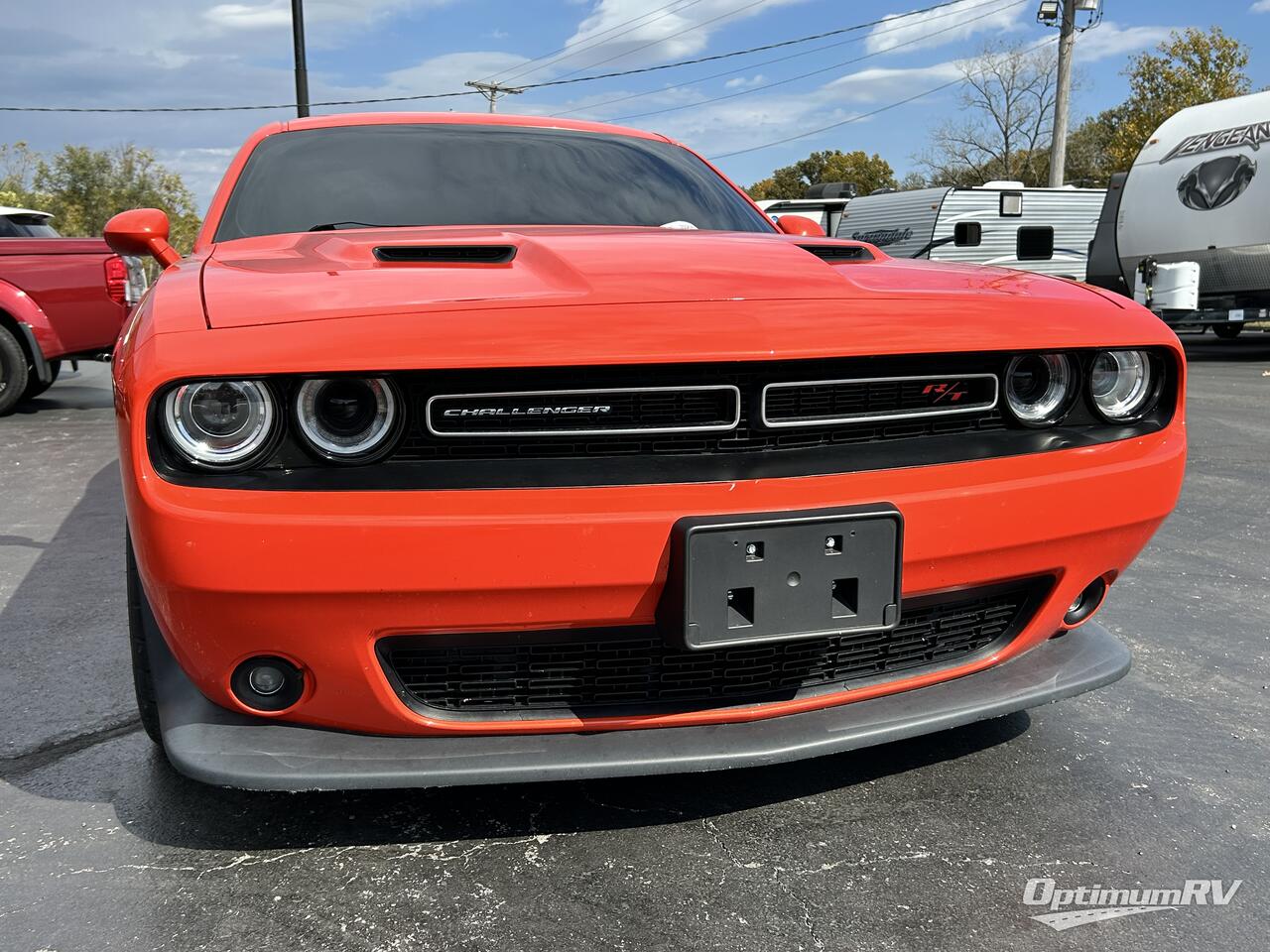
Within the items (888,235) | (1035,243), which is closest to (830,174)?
(888,235)

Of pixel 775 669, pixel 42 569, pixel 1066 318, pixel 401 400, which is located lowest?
pixel 42 569

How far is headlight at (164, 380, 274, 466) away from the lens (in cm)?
164

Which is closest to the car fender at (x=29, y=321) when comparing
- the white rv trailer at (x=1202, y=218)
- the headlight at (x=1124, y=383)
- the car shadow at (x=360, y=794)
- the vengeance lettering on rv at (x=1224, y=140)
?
the car shadow at (x=360, y=794)

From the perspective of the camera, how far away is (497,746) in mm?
1783

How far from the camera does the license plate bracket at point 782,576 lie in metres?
1.66

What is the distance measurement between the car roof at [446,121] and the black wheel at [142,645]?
1.73 meters

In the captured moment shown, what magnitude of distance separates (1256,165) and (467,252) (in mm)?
12586

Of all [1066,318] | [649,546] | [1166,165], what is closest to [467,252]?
[649,546]

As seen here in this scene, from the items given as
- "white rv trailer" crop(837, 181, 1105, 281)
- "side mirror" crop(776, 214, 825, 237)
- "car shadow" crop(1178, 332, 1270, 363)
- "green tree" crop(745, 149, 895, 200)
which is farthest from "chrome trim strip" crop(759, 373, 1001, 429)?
"green tree" crop(745, 149, 895, 200)

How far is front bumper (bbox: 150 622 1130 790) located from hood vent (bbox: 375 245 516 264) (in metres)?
0.86

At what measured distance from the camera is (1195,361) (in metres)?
12.9

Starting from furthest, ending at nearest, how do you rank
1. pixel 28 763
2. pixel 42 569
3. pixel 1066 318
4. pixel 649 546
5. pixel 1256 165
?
pixel 1256 165, pixel 42 569, pixel 28 763, pixel 1066 318, pixel 649 546

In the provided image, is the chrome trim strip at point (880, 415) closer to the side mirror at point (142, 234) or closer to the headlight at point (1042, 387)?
the headlight at point (1042, 387)

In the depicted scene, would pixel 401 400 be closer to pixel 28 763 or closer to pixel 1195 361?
pixel 28 763
